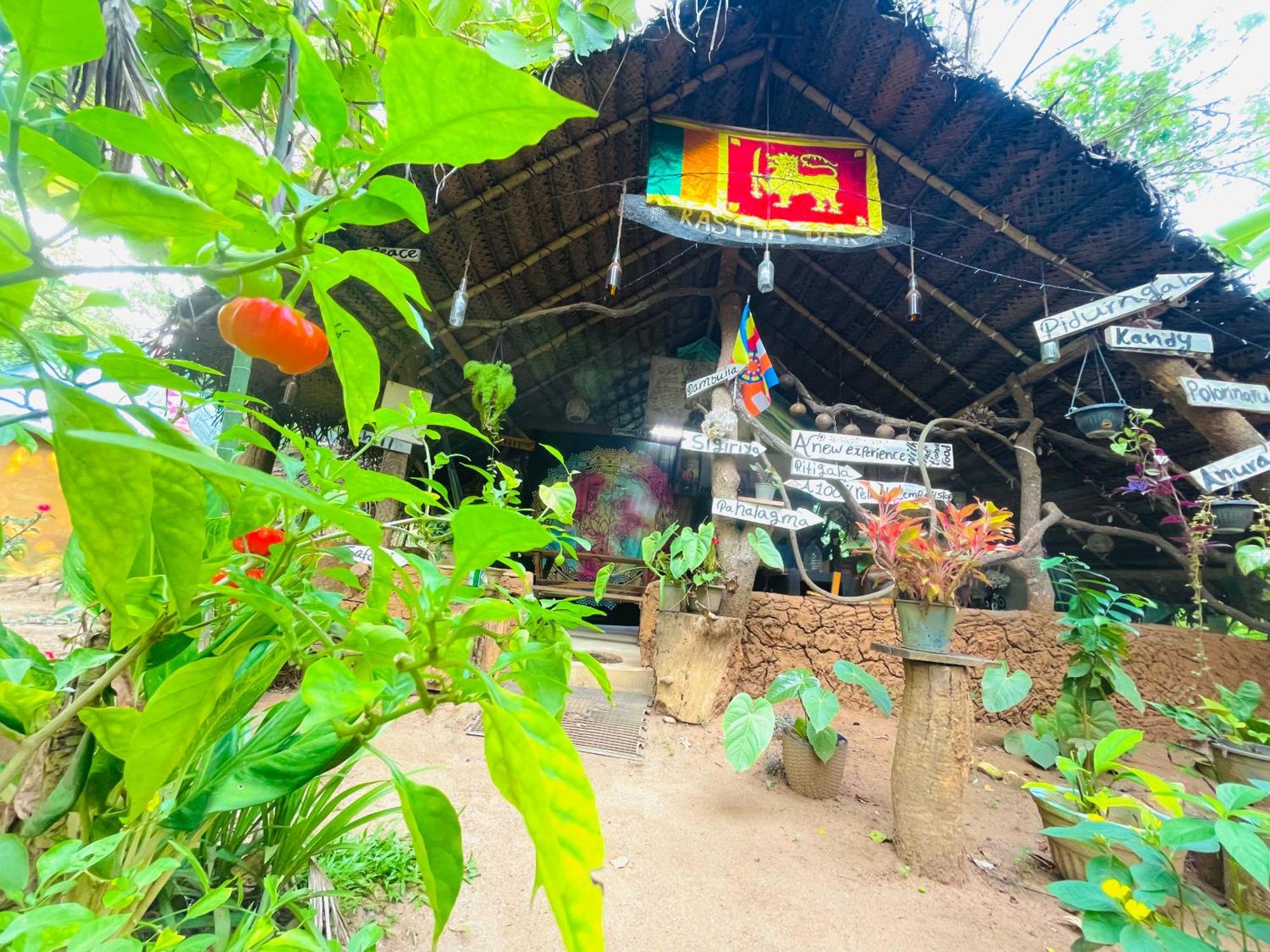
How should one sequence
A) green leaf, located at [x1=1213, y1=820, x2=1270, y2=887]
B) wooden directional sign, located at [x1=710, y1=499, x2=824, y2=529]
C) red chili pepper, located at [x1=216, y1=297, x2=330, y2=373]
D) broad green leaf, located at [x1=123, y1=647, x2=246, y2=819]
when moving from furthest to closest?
wooden directional sign, located at [x1=710, y1=499, x2=824, y2=529], green leaf, located at [x1=1213, y1=820, x2=1270, y2=887], red chili pepper, located at [x1=216, y1=297, x2=330, y2=373], broad green leaf, located at [x1=123, y1=647, x2=246, y2=819]

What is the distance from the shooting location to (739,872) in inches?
63.2

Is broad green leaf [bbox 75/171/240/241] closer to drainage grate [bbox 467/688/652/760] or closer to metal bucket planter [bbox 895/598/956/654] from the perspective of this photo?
metal bucket planter [bbox 895/598/956/654]

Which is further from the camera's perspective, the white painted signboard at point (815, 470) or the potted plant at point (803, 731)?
the white painted signboard at point (815, 470)

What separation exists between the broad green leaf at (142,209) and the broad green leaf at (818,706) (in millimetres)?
2184

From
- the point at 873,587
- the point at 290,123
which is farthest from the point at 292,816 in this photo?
the point at 873,587

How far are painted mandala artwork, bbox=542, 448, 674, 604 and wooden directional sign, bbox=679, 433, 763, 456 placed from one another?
291 centimetres

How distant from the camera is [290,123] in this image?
0.62 meters

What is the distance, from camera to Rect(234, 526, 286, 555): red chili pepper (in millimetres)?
559

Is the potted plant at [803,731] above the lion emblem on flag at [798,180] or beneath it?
beneath

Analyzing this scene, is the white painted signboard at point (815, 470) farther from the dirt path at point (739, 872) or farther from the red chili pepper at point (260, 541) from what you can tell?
the red chili pepper at point (260, 541)

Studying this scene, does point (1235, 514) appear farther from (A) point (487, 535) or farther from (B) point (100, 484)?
(B) point (100, 484)

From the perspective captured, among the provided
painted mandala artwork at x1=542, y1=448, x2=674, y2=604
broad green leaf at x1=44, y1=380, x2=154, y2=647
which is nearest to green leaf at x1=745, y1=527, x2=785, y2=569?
broad green leaf at x1=44, y1=380, x2=154, y2=647

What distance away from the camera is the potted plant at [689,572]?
3000mm

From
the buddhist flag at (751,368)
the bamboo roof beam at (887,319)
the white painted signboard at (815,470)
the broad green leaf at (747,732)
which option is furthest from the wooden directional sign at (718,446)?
the bamboo roof beam at (887,319)
